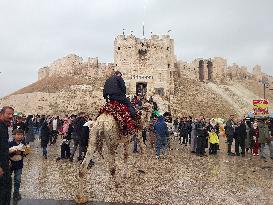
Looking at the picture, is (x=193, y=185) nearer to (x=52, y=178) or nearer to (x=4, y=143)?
(x=52, y=178)

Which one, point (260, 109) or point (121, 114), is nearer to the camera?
point (121, 114)

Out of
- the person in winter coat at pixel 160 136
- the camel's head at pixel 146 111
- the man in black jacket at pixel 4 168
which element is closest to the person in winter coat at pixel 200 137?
the person in winter coat at pixel 160 136

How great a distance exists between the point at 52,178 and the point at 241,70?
6130 cm

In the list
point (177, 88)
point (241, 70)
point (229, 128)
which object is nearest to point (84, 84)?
point (177, 88)

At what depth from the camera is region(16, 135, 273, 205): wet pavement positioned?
8023 mm

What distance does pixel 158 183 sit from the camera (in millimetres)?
9711

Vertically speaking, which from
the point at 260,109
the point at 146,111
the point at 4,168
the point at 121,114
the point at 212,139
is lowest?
the point at 212,139

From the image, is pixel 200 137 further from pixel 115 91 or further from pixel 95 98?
pixel 95 98

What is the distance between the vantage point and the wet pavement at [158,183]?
316 inches

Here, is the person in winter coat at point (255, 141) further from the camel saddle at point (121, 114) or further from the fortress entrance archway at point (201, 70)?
the fortress entrance archway at point (201, 70)

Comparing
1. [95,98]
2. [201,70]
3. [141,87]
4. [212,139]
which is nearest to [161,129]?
[212,139]

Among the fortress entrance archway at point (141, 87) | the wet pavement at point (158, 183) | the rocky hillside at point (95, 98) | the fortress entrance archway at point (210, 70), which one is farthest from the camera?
the fortress entrance archway at point (210, 70)

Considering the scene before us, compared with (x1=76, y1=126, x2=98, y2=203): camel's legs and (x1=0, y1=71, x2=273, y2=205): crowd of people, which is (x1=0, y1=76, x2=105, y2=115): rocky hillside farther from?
(x1=76, y1=126, x2=98, y2=203): camel's legs

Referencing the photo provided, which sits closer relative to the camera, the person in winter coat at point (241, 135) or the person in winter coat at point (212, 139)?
the person in winter coat at point (241, 135)
